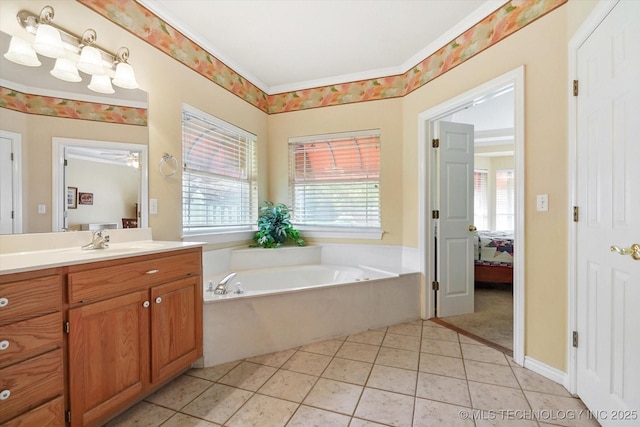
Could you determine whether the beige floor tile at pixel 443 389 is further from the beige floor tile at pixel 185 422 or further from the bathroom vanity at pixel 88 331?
the bathroom vanity at pixel 88 331

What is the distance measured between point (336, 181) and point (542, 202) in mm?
2057

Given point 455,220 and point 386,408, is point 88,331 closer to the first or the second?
point 386,408

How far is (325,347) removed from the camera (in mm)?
2318

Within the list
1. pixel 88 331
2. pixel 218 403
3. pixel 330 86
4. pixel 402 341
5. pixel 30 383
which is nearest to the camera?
pixel 30 383

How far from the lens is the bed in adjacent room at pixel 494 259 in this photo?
3793 mm

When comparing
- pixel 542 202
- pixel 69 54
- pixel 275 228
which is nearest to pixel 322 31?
pixel 69 54

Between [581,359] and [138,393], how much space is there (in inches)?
96.6

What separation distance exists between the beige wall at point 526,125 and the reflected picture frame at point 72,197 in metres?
0.13

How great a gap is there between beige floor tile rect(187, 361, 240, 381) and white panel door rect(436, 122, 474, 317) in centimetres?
210

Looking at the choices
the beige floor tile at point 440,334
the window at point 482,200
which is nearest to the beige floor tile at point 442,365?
the beige floor tile at point 440,334

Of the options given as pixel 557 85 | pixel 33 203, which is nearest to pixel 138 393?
pixel 33 203

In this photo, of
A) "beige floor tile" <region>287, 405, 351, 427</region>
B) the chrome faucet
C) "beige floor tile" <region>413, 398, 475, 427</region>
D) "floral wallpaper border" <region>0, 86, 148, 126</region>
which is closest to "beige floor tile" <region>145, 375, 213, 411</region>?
"beige floor tile" <region>287, 405, 351, 427</region>

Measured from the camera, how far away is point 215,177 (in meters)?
2.89

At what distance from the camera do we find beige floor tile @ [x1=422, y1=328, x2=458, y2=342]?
246 cm
